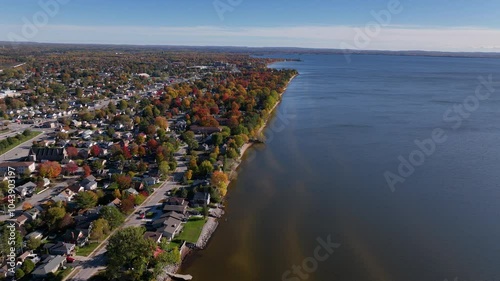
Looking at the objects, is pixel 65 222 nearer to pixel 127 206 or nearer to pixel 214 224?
pixel 127 206

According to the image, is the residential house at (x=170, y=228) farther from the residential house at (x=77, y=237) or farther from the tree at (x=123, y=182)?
the tree at (x=123, y=182)

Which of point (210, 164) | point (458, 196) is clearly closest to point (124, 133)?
point (210, 164)

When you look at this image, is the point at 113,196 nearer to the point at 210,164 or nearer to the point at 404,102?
the point at 210,164

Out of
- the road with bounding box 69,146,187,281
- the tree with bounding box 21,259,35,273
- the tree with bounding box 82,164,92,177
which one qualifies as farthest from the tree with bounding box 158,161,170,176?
the tree with bounding box 21,259,35,273

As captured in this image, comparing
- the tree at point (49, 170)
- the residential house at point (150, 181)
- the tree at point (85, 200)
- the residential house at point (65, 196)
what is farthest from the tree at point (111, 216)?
the tree at point (49, 170)

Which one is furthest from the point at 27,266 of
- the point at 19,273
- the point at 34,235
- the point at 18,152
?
the point at 18,152

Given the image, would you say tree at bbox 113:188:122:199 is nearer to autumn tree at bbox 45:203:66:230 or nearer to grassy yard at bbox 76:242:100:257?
autumn tree at bbox 45:203:66:230
